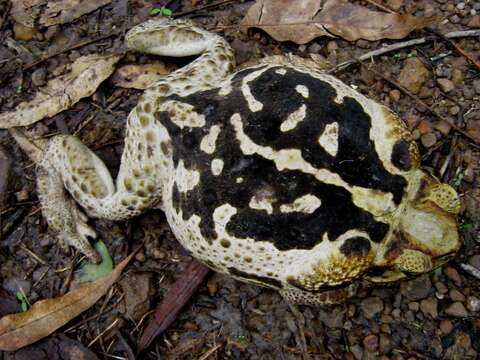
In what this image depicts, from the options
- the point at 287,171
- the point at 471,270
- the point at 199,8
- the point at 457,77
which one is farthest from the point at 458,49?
the point at 199,8

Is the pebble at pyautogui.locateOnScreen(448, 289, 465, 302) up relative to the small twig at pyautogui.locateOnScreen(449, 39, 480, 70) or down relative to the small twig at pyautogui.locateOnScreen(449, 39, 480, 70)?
down

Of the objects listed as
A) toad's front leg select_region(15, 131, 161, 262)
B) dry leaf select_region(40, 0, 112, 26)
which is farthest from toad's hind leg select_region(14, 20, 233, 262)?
dry leaf select_region(40, 0, 112, 26)

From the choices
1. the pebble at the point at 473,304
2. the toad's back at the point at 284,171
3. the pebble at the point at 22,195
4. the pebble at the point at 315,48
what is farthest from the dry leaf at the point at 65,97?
the pebble at the point at 473,304

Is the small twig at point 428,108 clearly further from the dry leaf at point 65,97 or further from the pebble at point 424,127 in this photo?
the dry leaf at point 65,97

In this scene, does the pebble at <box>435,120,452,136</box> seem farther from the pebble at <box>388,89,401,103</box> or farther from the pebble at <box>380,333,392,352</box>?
the pebble at <box>380,333,392,352</box>

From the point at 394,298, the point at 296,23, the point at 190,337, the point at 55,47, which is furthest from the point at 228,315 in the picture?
the point at 55,47

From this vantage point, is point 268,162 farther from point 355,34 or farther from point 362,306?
point 355,34

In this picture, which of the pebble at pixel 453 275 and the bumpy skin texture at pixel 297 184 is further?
the pebble at pixel 453 275
